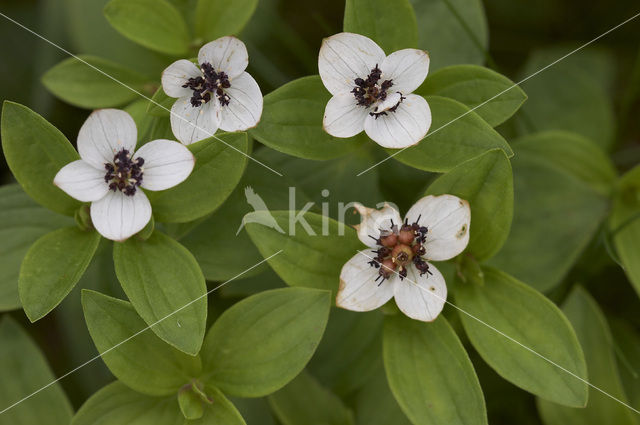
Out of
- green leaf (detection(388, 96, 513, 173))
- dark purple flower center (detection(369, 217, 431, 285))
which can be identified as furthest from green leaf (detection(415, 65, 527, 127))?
dark purple flower center (detection(369, 217, 431, 285))

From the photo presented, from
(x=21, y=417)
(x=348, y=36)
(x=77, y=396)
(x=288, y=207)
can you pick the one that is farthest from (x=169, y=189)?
(x=77, y=396)

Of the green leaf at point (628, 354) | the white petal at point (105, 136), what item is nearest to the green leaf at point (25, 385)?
the white petal at point (105, 136)

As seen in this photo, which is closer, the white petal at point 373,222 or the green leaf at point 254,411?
the white petal at point 373,222

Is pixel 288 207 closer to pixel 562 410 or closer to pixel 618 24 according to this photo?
pixel 562 410

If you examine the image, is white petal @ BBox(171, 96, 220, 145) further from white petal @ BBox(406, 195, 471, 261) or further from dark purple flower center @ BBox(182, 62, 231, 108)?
white petal @ BBox(406, 195, 471, 261)

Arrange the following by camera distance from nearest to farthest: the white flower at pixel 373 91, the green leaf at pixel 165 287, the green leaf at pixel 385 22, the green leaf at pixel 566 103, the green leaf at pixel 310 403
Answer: the green leaf at pixel 165 287 < the white flower at pixel 373 91 < the green leaf at pixel 385 22 < the green leaf at pixel 310 403 < the green leaf at pixel 566 103

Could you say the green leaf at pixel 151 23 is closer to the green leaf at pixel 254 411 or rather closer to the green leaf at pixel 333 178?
the green leaf at pixel 333 178
